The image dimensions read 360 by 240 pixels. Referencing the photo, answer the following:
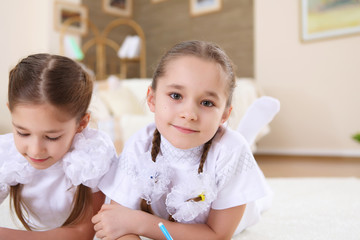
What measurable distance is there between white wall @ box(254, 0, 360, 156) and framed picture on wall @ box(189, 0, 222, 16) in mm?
562

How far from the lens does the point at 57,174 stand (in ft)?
3.07

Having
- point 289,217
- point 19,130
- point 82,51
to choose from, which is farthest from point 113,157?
point 82,51

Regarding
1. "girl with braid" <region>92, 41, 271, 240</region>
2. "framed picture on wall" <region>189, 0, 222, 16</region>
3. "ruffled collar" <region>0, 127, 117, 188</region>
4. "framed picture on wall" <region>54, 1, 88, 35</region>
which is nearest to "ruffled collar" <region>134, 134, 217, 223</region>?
"girl with braid" <region>92, 41, 271, 240</region>

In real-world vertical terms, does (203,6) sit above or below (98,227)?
above

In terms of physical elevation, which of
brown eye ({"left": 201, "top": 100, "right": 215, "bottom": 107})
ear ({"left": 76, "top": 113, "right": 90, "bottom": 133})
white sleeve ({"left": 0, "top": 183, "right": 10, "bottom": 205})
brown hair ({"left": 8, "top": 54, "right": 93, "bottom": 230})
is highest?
brown hair ({"left": 8, "top": 54, "right": 93, "bottom": 230})

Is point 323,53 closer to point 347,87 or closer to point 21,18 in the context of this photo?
point 347,87

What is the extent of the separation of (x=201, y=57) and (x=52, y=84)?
1.15ft

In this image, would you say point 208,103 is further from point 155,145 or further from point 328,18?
point 328,18

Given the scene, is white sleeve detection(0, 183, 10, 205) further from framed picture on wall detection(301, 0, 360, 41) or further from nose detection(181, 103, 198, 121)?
framed picture on wall detection(301, 0, 360, 41)

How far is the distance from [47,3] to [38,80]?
4.31m

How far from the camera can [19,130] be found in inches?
32.4

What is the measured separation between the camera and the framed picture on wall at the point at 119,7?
5352 millimetres

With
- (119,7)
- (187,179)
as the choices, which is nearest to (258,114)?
(187,179)

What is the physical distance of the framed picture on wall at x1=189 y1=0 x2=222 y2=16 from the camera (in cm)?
456
